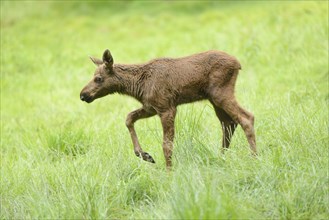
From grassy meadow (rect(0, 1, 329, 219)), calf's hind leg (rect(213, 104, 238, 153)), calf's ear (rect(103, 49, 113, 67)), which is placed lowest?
grassy meadow (rect(0, 1, 329, 219))

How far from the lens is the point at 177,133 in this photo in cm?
704

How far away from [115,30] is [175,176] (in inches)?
592

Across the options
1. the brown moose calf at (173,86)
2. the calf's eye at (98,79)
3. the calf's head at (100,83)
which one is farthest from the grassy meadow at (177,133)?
the calf's eye at (98,79)

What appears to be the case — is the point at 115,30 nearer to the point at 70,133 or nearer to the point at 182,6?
the point at 182,6

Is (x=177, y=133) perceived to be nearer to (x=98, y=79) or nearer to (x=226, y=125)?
(x=226, y=125)

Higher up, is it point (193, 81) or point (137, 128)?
point (193, 81)

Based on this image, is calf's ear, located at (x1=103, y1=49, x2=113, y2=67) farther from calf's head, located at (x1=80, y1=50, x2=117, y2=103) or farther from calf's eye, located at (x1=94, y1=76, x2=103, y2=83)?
calf's eye, located at (x1=94, y1=76, x2=103, y2=83)

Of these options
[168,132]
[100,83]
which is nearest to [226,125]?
[168,132]

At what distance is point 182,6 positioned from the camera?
72.1 ft

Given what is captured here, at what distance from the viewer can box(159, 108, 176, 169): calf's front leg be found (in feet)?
21.6

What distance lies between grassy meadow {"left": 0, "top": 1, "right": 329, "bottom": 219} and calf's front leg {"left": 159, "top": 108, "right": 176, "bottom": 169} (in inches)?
3.8

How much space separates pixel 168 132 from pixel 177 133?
37 centimetres

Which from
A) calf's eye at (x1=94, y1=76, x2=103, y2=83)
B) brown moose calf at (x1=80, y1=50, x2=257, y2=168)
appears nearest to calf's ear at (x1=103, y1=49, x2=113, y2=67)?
brown moose calf at (x1=80, y1=50, x2=257, y2=168)

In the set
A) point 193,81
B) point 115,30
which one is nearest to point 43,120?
point 193,81
